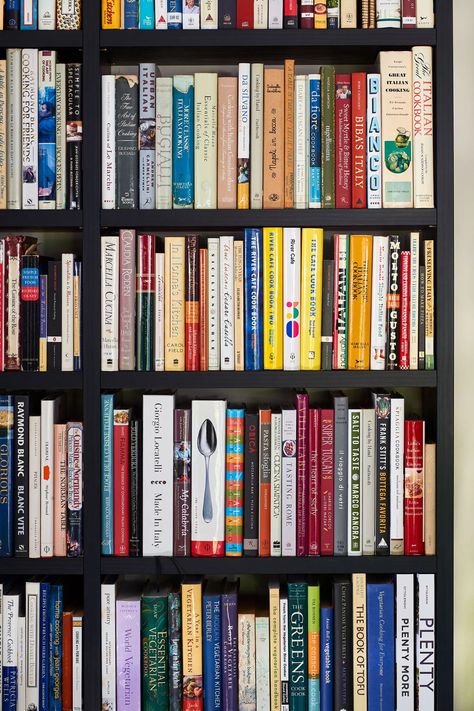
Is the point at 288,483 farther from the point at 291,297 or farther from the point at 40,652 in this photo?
the point at 40,652

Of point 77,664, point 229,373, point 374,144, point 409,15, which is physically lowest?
point 77,664

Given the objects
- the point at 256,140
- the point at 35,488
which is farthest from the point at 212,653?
→ the point at 256,140

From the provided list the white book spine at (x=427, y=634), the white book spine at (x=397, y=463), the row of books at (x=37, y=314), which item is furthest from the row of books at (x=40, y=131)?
the white book spine at (x=427, y=634)

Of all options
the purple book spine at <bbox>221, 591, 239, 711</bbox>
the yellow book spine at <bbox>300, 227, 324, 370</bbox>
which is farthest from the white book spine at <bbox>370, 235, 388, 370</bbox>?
the purple book spine at <bbox>221, 591, 239, 711</bbox>

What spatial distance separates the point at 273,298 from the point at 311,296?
3.0 inches

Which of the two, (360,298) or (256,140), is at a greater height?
(256,140)

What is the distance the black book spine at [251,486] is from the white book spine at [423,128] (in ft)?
1.81

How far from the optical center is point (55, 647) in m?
1.46

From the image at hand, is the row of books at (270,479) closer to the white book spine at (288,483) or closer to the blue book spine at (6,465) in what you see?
the white book spine at (288,483)

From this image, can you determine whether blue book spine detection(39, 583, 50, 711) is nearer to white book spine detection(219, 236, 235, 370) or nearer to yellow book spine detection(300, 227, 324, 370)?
white book spine detection(219, 236, 235, 370)

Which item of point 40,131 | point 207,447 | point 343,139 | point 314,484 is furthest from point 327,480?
point 40,131

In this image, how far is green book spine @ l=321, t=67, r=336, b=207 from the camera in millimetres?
1434

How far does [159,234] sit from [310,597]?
2.75 ft

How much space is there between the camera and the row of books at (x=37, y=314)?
1450 mm
